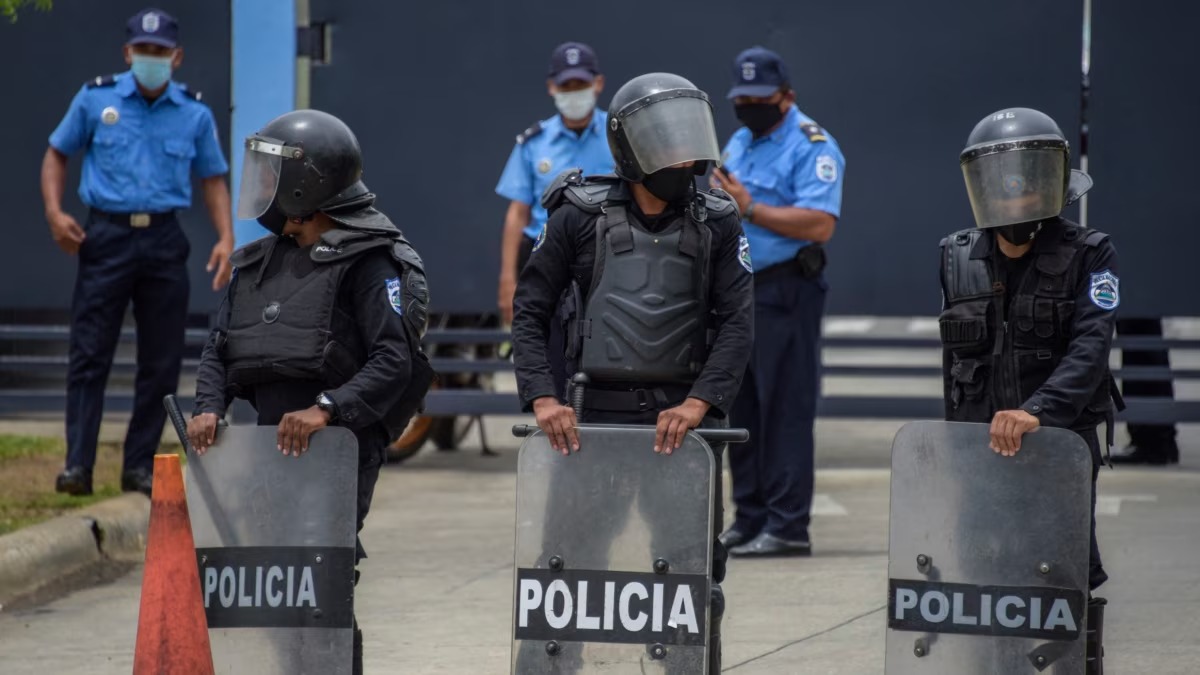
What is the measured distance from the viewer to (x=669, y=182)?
487cm

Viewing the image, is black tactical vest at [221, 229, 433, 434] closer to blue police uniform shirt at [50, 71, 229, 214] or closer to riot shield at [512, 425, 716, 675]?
riot shield at [512, 425, 716, 675]

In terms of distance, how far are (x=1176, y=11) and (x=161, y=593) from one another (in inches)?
290

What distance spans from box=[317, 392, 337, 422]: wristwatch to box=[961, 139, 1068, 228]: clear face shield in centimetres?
172

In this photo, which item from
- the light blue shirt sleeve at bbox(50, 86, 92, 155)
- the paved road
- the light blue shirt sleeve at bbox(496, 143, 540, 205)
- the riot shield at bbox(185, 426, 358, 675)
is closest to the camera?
the riot shield at bbox(185, 426, 358, 675)

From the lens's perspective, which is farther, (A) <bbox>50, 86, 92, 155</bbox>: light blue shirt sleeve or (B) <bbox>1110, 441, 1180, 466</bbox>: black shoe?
(B) <bbox>1110, 441, 1180, 466</bbox>: black shoe

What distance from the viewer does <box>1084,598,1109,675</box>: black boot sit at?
473 cm

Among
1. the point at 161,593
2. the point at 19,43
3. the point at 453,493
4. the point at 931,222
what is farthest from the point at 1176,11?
the point at 161,593

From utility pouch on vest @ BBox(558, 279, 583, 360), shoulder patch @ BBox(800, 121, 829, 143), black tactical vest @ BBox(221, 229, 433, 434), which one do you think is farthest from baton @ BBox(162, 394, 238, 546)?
shoulder patch @ BBox(800, 121, 829, 143)

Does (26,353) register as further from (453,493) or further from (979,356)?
(979,356)

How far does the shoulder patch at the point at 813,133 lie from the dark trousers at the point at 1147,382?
3572mm

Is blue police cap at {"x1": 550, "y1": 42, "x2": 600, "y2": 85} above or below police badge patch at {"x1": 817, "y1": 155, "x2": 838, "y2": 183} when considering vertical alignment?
above

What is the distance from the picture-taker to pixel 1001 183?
4.78 metres

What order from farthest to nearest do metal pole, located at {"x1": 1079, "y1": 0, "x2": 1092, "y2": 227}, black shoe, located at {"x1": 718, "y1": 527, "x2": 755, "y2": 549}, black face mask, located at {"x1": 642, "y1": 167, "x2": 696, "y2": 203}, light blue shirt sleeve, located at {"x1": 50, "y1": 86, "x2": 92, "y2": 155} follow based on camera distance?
metal pole, located at {"x1": 1079, "y1": 0, "x2": 1092, "y2": 227}, light blue shirt sleeve, located at {"x1": 50, "y1": 86, "x2": 92, "y2": 155}, black shoe, located at {"x1": 718, "y1": 527, "x2": 755, "y2": 549}, black face mask, located at {"x1": 642, "y1": 167, "x2": 696, "y2": 203}

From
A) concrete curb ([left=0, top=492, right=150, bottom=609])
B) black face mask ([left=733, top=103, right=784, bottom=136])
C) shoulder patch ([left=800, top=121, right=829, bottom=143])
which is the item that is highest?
black face mask ([left=733, top=103, right=784, bottom=136])
